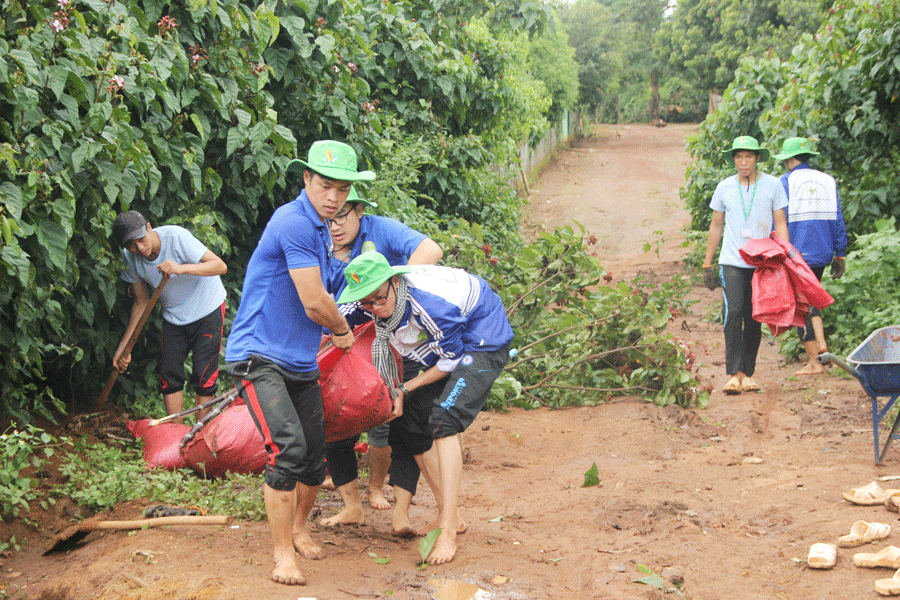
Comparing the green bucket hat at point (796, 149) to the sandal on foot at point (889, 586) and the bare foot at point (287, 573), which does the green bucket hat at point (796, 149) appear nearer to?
the sandal on foot at point (889, 586)

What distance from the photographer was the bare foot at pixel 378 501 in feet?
15.2

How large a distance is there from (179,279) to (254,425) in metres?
1.14

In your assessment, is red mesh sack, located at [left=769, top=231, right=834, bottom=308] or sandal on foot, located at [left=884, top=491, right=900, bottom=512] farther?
red mesh sack, located at [left=769, top=231, right=834, bottom=308]

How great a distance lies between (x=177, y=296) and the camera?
5.33 metres

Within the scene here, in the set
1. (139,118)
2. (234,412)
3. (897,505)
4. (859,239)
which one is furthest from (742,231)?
(139,118)

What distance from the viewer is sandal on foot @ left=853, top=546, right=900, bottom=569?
3.37 meters

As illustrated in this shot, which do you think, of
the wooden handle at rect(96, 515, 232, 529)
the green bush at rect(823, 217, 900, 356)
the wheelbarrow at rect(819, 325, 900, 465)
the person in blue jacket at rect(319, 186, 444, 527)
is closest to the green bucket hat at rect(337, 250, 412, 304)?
the person in blue jacket at rect(319, 186, 444, 527)

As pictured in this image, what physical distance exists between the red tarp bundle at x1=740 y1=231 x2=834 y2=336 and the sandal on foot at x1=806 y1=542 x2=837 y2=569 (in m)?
2.94

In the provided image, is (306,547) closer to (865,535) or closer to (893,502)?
(865,535)

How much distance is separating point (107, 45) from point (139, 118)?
634mm

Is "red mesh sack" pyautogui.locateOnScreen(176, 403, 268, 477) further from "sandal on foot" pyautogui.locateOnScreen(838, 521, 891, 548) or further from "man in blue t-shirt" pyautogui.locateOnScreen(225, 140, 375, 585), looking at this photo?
"sandal on foot" pyautogui.locateOnScreen(838, 521, 891, 548)

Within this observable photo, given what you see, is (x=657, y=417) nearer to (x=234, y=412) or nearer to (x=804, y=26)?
(x=234, y=412)

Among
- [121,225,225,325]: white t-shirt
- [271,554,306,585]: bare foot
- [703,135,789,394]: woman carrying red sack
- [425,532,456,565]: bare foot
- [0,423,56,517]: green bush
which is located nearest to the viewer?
[271,554,306,585]: bare foot

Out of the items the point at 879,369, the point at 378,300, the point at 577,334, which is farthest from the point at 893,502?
the point at 577,334
